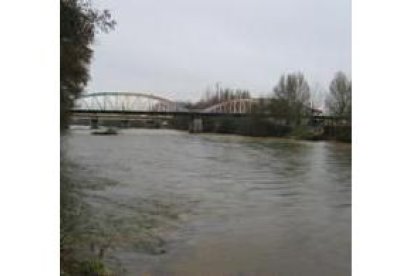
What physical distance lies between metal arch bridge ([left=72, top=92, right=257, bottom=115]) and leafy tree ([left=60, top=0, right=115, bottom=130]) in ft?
0.23

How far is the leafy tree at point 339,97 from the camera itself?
2423mm

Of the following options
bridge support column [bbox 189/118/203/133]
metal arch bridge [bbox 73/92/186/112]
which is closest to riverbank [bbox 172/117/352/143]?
bridge support column [bbox 189/118/203/133]

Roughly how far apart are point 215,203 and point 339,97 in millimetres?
838

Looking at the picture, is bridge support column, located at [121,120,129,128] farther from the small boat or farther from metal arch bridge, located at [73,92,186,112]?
metal arch bridge, located at [73,92,186,112]

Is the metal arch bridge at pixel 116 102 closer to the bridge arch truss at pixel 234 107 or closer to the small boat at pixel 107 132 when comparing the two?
the small boat at pixel 107 132

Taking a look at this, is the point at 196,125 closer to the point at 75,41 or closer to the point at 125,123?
the point at 125,123

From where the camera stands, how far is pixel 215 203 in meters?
2.45

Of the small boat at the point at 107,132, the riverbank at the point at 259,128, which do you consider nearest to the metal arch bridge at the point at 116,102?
the small boat at the point at 107,132

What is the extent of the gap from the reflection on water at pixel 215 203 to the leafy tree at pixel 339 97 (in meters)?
0.19

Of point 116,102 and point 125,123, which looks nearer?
point 116,102

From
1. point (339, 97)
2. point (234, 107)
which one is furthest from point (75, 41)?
point (339, 97)

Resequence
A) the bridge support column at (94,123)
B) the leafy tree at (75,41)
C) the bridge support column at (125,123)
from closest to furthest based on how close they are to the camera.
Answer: the leafy tree at (75,41) → the bridge support column at (94,123) → the bridge support column at (125,123)

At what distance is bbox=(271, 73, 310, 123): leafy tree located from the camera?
2432 mm

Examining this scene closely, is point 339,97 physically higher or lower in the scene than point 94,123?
higher
